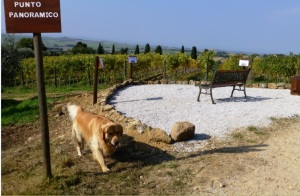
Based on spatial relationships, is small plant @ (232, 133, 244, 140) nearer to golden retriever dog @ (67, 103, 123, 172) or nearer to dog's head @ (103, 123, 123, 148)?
golden retriever dog @ (67, 103, 123, 172)

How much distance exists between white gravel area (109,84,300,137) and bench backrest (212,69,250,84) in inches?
24.2

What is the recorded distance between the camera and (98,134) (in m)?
5.43

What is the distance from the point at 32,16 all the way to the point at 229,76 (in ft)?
24.0

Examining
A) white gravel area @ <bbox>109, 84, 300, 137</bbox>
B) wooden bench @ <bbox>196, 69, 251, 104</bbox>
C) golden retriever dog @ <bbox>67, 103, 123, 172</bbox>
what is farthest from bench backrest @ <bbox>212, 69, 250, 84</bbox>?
golden retriever dog @ <bbox>67, 103, 123, 172</bbox>

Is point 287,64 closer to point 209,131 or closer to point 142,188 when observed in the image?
point 209,131

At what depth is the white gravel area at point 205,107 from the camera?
8258mm

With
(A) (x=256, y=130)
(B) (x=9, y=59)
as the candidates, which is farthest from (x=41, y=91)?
(B) (x=9, y=59)

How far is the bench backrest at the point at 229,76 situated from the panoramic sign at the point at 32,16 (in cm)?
635

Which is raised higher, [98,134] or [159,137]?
[98,134]

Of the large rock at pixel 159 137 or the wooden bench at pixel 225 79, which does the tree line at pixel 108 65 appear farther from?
the large rock at pixel 159 137

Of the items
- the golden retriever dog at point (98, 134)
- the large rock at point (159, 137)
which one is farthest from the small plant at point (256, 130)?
the golden retriever dog at point (98, 134)

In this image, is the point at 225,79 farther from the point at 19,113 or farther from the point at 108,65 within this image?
the point at 108,65

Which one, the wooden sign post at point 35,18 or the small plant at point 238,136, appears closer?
the wooden sign post at point 35,18

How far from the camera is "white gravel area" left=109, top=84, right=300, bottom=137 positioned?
8258 millimetres
